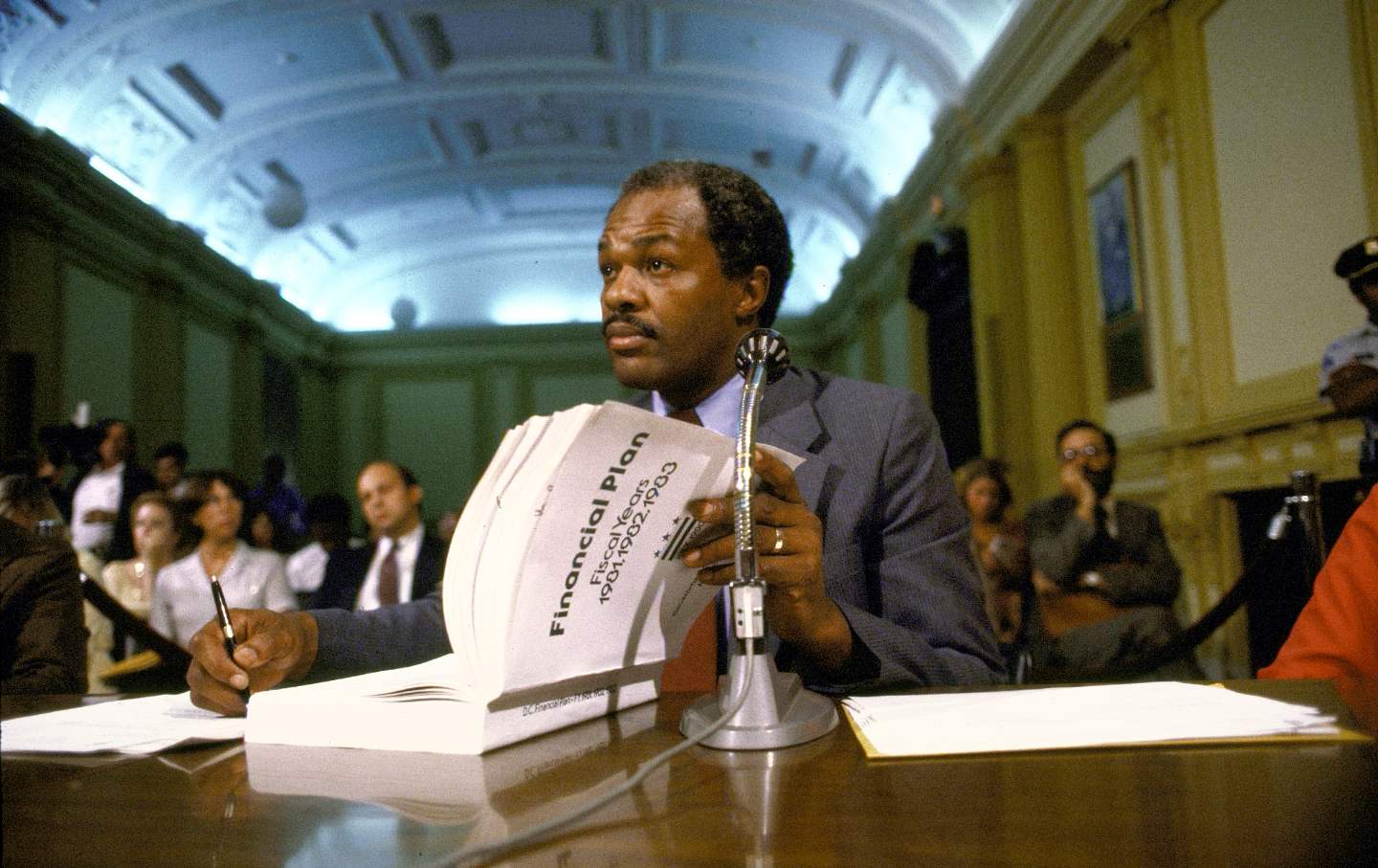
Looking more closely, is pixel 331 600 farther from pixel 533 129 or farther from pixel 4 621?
pixel 533 129

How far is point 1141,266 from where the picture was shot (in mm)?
4625

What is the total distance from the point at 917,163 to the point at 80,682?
6.64m

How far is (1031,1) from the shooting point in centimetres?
493

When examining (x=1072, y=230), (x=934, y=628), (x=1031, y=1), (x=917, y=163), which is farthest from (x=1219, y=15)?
(x=934, y=628)

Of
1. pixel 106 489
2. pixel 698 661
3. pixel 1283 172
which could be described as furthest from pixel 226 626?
pixel 106 489

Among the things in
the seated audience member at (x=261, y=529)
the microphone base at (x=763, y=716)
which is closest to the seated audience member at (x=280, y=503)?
the seated audience member at (x=261, y=529)

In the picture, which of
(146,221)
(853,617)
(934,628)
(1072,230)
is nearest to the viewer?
(853,617)

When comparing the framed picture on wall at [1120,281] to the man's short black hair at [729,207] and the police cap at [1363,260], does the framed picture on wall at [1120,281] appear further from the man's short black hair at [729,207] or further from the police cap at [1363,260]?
the man's short black hair at [729,207]

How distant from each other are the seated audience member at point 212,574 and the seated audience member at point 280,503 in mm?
2439

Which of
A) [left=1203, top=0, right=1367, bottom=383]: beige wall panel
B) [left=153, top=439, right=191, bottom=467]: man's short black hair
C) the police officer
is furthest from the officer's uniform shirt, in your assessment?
[left=153, top=439, right=191, bottom=467]: man's short black hair

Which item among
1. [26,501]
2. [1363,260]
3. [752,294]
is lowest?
[26,501]

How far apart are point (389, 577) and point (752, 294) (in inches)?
111

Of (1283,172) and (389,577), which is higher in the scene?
(1283,172)

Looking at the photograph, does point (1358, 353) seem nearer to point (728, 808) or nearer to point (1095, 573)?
point (1095, 573)
